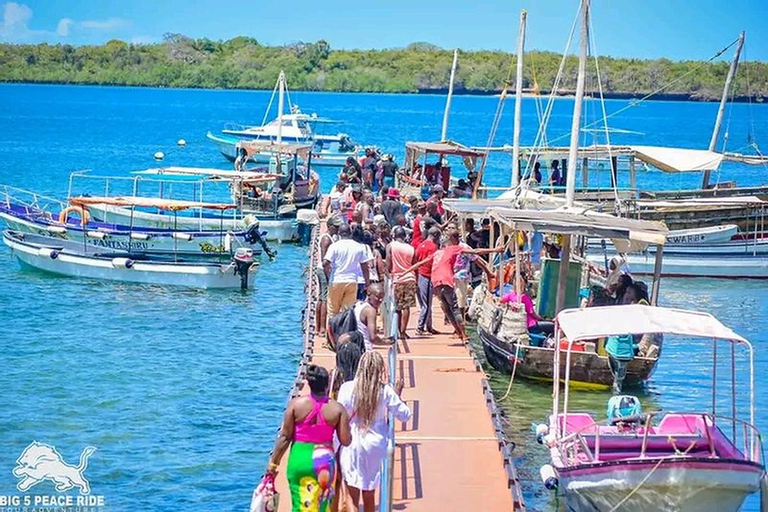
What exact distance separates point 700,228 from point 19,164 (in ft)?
164

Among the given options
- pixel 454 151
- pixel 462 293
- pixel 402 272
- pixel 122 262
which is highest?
pixel 454 151

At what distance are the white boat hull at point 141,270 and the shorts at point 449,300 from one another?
1340cm

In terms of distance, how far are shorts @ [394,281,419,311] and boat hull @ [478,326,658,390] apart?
2.04 meters

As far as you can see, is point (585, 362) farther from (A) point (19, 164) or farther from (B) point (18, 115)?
(B) point (18, 115)

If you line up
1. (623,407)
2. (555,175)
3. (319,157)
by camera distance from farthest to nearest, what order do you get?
(319,157) < (555,175) < (623,407)

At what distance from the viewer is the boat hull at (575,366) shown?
1967 centimetres

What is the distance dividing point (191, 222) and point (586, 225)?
Answer: 20.3 meters

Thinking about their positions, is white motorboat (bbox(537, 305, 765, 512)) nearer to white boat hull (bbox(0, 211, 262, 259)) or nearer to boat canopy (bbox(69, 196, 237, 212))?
boat canopy (bbox(69, 196, 237, 212))

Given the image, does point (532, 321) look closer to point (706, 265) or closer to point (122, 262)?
point (122, 262)

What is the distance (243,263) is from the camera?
31562 millimetres

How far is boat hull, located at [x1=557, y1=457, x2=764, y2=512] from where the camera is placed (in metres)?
12.3

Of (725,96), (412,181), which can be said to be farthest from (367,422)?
(725,96)

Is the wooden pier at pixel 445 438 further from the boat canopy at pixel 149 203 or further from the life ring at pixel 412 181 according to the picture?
the life ring at pixel 412 181

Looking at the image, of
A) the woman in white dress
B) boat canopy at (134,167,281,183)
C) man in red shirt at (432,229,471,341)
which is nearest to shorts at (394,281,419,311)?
man in red shirt at (432,229,471,341)
